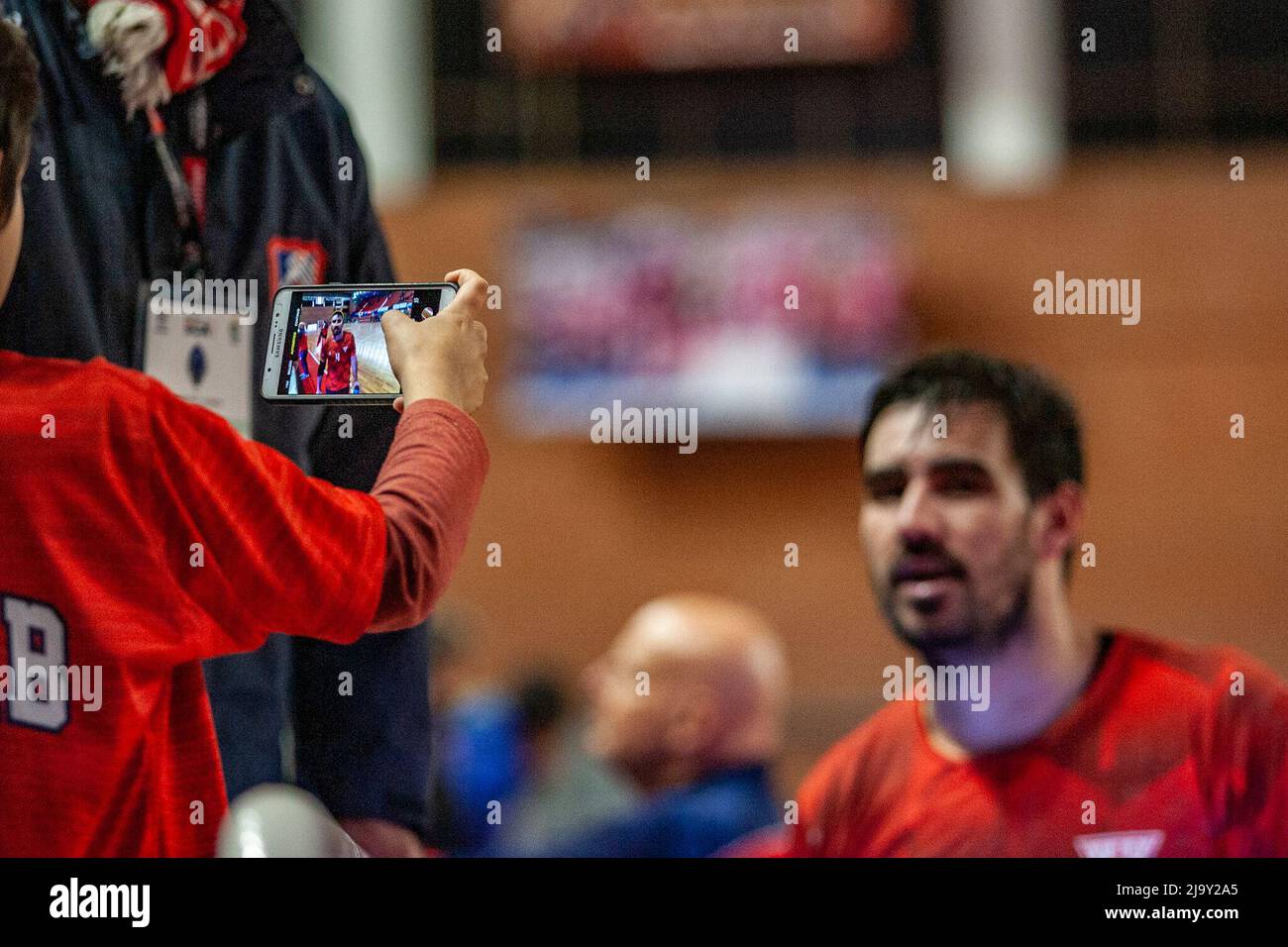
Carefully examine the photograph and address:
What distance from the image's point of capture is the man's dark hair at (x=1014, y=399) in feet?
5.79

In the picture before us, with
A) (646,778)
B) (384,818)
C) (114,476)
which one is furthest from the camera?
(646,778)

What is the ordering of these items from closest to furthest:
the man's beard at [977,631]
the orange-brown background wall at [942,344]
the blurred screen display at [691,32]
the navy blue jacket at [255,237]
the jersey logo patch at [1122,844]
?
the navy blue jacket at [255,237] → the jersey logo patch at [1122,844] → the man's beard at [977,631] → the orange-brown background wall at [942,344] → the blurred screen display at [691,32]

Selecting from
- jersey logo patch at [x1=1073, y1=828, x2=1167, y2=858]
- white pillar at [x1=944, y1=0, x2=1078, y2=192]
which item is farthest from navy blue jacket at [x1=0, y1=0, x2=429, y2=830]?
white pillar at [x1=944, y1=0, x2=1078, y2=192]

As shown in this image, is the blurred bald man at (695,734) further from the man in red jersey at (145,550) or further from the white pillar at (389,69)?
the white pillar at (389,69)

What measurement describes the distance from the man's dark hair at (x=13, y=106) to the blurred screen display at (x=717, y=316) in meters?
7.73

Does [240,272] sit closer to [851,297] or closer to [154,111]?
[154,111]

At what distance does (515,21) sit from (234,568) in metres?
8.34

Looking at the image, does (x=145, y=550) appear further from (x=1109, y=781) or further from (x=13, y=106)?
(x=1109, y=781)

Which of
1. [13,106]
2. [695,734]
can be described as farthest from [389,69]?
[13,106]

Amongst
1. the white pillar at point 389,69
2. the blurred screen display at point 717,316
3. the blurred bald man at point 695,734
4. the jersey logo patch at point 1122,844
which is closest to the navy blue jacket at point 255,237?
the jersey logo patch at point 1122,844

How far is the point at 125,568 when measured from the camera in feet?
4.57

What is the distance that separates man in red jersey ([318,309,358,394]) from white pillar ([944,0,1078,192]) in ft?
26.5
